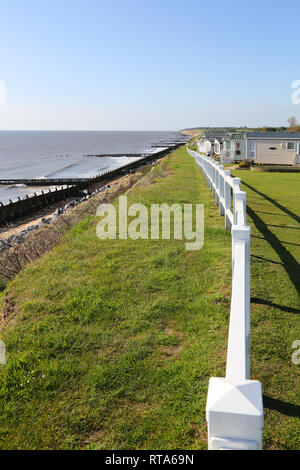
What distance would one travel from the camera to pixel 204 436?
9.92 feet

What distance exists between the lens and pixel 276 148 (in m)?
33.5

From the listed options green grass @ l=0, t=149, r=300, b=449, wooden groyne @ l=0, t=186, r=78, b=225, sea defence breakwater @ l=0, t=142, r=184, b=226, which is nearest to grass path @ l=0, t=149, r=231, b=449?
green grass @ l=0, t=149, r=300, b=449

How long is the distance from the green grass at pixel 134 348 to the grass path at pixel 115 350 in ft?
0.04

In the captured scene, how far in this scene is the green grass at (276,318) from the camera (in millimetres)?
3137

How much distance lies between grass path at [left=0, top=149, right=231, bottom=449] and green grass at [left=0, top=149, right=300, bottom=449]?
0.04 feet

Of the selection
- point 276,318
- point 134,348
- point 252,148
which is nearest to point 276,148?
point 252,148

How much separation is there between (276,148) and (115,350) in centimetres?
3273

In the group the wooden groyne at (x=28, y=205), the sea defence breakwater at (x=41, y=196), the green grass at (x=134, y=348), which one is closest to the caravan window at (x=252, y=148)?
the sea defence breakwater at (x=41, y=196)

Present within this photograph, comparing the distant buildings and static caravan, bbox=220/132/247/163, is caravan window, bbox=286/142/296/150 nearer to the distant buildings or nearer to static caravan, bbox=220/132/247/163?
the distant buildings

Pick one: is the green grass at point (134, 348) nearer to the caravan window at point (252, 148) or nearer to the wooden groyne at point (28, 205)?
the wooden groyne at point (28, 205)

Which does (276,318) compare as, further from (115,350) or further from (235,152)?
(235,152)

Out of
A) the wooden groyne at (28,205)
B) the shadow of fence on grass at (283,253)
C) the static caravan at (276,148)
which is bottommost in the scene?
the wooden groyne at (28,205)

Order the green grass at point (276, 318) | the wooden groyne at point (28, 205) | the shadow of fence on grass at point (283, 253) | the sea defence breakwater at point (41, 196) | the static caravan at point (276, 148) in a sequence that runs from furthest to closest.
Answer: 1. the static caravan at point (276, 148)
2. the sea defence breakwater at point (41, 196)
3. the wooden groyne at point (28, 205)
4. the shadow of fence on grass at point (283, 253)
5. the green grass at point (276, 318)
